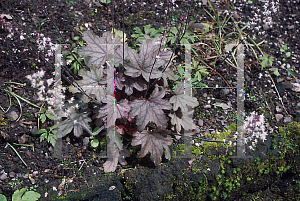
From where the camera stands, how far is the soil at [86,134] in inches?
95.2

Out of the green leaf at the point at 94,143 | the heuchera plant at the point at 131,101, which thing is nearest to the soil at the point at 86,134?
the green leaf at the point at 94,143

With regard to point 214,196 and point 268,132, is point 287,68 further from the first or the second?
point 214,196

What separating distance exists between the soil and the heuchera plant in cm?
20

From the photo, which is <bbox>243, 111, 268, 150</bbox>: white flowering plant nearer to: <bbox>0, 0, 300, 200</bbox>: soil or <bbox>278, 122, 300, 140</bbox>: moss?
<bbox>0, 0, 300, 200</bbox>: soil

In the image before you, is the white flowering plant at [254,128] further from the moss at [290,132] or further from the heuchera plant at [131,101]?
the heuchera plant at [131,101]

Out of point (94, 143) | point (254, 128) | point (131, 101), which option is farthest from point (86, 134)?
point (254, 128)

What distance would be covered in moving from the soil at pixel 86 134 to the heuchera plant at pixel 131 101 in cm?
20

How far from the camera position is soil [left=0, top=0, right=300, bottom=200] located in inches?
95.2

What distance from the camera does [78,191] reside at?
2402mm

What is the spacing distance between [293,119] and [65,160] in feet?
8.60

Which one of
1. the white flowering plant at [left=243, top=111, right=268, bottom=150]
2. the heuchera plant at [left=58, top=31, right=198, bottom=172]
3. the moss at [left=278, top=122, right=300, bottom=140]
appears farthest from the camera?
the moss at [left=278, top=122, right=300, bottom=140]

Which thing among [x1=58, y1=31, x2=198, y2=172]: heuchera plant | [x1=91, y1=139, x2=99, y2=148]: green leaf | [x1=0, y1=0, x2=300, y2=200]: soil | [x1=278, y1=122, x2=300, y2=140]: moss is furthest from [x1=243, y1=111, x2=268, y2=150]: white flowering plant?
[x1=91, y1=139, x2=99, y2=148]: green leaf

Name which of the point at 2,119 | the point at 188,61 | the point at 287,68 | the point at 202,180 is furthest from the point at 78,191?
the point at 287,68

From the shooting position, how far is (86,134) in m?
2.70
